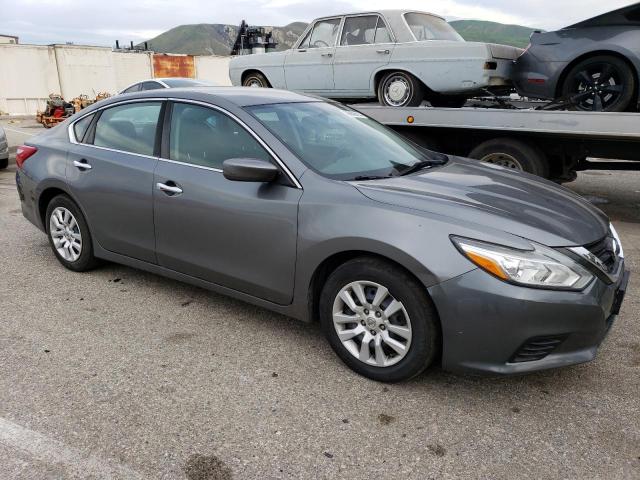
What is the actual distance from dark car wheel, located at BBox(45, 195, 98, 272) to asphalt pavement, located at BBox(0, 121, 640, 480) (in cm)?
62

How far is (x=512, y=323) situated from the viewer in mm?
2568

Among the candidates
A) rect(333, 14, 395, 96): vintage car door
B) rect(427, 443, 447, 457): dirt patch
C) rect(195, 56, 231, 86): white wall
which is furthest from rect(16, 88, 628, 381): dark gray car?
rect(195, 56, 231, 86): white wall

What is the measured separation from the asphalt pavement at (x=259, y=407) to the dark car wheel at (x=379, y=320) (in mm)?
132

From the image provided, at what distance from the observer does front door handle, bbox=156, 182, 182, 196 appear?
142 inches

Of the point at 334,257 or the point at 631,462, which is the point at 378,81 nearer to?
the point at 334,257

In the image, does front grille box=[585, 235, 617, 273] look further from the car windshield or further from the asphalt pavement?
the car windshield

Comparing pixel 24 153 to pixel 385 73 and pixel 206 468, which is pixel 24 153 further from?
pixel 385 73

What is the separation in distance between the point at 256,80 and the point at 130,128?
18.0 ft

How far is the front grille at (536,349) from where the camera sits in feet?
8.63

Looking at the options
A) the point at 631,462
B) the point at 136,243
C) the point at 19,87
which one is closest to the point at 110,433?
the point at 136,243

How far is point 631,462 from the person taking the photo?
94.3 inches

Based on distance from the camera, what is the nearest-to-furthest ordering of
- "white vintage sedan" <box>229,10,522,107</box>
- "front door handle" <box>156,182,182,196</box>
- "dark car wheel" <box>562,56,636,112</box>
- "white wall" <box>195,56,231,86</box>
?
"front door handle" <box>156,182,182,196</box> → "dark car wheel" <box>562,56,636,112</box> → "white vintage sedan" <box>229,10,522,107</box> → "white wall" <box>195,56,231,86</box>

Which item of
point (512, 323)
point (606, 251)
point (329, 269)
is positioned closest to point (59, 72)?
point (329, 269)

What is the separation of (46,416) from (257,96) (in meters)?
2.35
